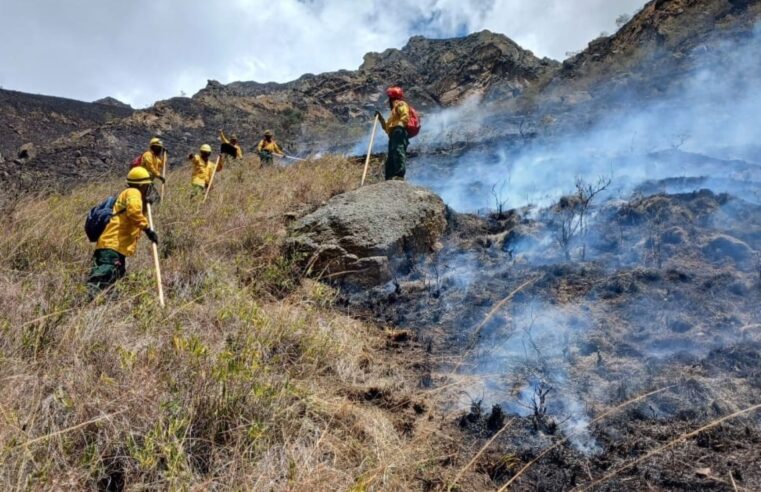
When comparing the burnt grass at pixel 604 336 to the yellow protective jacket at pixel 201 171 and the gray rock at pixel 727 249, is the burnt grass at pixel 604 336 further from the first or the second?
the yellow protective jacket at pixel 201 171

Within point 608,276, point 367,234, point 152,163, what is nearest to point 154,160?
point 152,163

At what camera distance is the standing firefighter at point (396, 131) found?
272 inches

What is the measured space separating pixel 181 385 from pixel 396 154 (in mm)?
5022

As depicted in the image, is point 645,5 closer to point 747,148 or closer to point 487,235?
point 747,148

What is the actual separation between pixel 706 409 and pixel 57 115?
27.3m

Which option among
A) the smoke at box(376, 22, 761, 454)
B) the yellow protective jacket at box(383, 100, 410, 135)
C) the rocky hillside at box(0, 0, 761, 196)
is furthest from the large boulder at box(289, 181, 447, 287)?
the rocky hillside at box(0, 0, 761, 196)

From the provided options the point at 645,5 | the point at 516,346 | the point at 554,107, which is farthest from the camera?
the point at 645,5

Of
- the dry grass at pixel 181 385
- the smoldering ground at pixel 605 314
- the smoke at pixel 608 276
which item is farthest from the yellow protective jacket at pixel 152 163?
the smoke at pixel 608 276

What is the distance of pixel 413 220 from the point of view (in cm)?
600

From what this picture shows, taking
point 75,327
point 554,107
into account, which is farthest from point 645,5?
point 75,327

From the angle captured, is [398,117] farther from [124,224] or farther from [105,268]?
[105,268]

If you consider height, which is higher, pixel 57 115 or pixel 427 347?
pixel 57 115

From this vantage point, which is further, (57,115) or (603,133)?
(57,115)

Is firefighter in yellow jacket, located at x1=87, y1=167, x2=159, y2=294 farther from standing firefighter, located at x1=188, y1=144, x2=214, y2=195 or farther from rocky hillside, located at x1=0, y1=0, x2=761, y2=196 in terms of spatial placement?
standing firefighter, located at x1=188, y1=144, x2=214, y2=195
